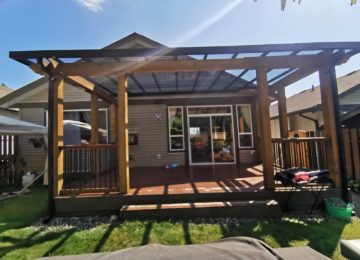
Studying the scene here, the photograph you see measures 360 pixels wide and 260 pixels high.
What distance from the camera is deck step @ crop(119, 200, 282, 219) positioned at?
14.7ft

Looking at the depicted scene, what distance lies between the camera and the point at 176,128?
9.99 meters

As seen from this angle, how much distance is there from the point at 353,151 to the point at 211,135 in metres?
4.72

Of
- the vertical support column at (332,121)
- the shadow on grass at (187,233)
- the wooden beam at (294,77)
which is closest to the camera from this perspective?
the shadow on grass at (187,233)

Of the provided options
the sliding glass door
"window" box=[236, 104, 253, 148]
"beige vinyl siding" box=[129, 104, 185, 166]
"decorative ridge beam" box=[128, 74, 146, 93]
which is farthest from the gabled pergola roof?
"beige vinyl siding" box=[129, 104, 185, 166]

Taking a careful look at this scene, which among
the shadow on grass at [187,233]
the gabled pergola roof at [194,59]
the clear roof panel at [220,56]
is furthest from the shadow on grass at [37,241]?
the clear roof panel at [220,56]

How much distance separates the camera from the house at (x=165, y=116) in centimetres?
485

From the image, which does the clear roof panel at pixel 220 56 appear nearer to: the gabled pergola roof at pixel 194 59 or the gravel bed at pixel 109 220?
the gabled pergola roof at pixel 194 59

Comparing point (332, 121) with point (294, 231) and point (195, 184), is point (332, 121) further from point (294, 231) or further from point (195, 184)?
point (195, 184)

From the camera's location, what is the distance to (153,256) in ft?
4.74

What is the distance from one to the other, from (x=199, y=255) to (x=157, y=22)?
878 cm

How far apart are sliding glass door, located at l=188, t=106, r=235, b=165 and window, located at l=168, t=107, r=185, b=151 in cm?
33

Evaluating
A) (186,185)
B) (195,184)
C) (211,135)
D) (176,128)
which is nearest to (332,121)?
(195,184)

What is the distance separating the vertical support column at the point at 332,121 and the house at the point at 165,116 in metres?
0.02

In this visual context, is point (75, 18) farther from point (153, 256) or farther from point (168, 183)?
point (153, 256)
